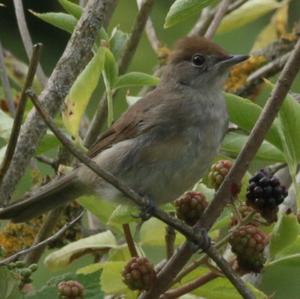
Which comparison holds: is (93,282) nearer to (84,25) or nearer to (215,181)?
(215,181)

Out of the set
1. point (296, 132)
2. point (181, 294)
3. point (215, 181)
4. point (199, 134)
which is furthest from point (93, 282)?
point (199, 134)

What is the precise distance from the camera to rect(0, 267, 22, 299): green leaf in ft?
5.98

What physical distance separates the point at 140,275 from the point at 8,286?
25 centimetres

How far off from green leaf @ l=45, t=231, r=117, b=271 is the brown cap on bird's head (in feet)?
2.61

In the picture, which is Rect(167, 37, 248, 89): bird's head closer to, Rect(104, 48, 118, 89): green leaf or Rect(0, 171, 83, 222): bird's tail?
Rect(0, 171, 83, 222): bird's tail

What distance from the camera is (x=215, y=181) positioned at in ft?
6.86

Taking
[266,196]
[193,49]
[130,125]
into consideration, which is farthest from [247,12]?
[266,196]

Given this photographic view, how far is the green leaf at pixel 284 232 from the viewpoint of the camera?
6.11 feet

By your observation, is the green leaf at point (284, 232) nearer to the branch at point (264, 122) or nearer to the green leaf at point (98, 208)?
the branch at point (264, 122)

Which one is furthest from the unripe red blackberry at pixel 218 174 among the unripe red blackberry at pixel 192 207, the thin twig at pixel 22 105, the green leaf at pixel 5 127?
the green leaf at pixel 5 127

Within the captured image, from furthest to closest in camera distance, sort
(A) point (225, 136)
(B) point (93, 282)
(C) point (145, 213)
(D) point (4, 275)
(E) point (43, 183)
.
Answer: (E) point (43, 183) → (A) point (225, 136) → (C) point (145, 213) → (B) point (93, 282) → (D) point (4, 275)

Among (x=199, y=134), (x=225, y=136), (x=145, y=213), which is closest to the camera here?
(x=145, y=213)

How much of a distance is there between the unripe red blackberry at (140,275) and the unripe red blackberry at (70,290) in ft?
0.32

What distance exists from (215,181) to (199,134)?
0.65 metres
